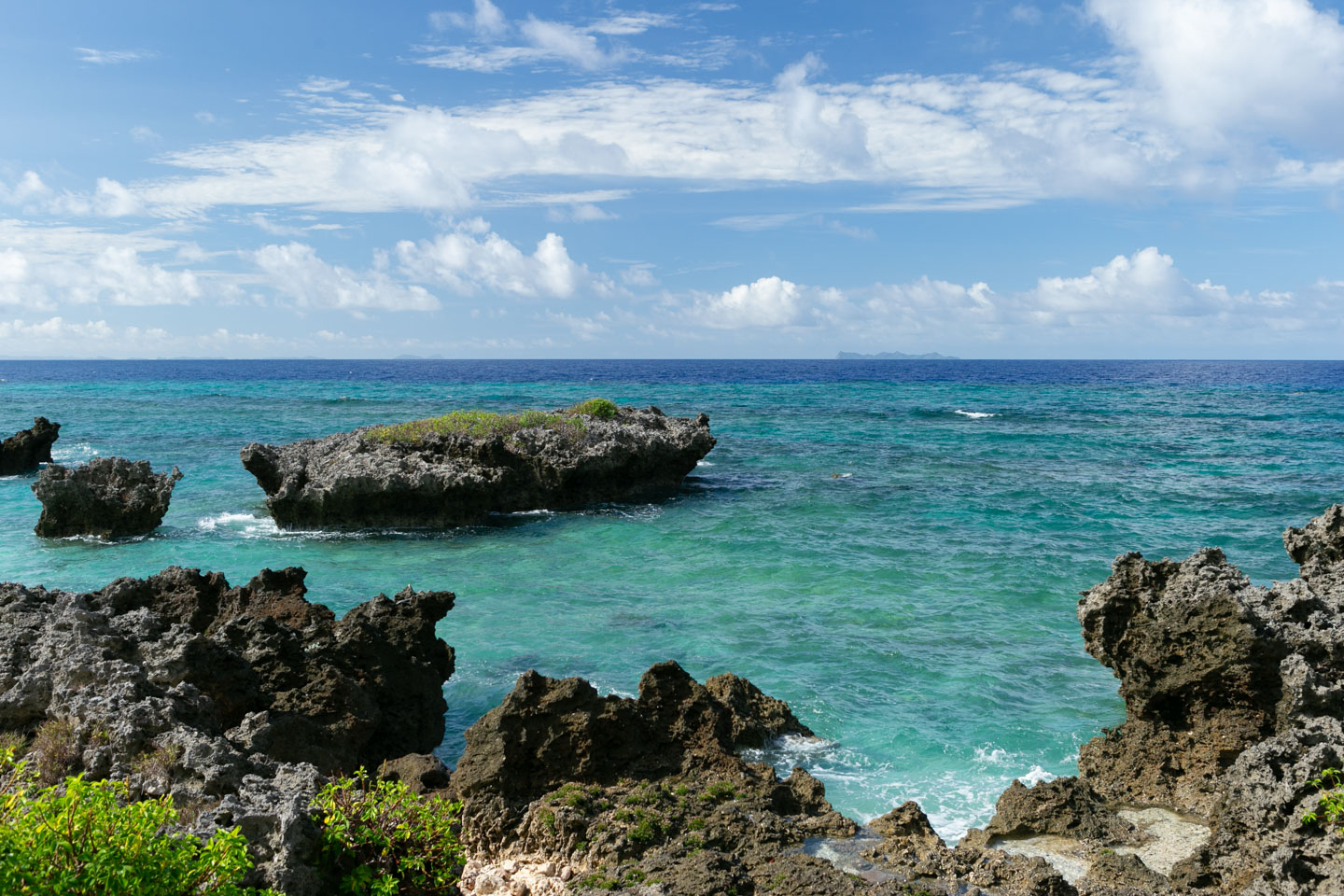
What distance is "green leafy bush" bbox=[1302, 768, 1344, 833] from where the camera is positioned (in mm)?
6773

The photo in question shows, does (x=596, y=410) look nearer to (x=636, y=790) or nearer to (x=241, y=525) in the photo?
(x=241, y=525)

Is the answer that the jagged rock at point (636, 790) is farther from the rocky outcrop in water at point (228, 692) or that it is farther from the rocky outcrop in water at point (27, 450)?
the rocky outcrop in water at point (27, 450)

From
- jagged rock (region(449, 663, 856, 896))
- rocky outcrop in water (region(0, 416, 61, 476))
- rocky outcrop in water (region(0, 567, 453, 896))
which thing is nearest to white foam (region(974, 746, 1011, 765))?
jagged rock (region(449, 663, 856, 896))

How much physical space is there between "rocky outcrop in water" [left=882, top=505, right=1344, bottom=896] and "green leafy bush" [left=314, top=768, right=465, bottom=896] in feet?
12.3

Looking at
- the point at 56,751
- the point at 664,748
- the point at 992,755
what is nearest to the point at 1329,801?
the point at 992,755

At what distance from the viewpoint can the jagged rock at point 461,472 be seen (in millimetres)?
24328

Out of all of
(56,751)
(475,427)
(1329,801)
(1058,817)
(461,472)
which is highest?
(475,427)

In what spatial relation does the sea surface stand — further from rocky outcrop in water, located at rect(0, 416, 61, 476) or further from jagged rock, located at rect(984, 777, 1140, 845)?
rocky outcrop in water, located at rect(0, 416, 61, 476)

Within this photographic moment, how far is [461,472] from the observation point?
25125mm

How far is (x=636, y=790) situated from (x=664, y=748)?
1321mm

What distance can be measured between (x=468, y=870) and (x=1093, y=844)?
18.9 feet

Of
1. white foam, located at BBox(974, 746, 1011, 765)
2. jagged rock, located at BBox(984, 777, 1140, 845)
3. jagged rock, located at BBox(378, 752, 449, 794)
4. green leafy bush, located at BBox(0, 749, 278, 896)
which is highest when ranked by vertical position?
green leafy bush, located at BBox(0, 749, 278, 896)

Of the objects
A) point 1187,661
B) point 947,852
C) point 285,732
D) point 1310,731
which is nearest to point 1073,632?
point 1187,661

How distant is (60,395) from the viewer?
8488 centimetres
